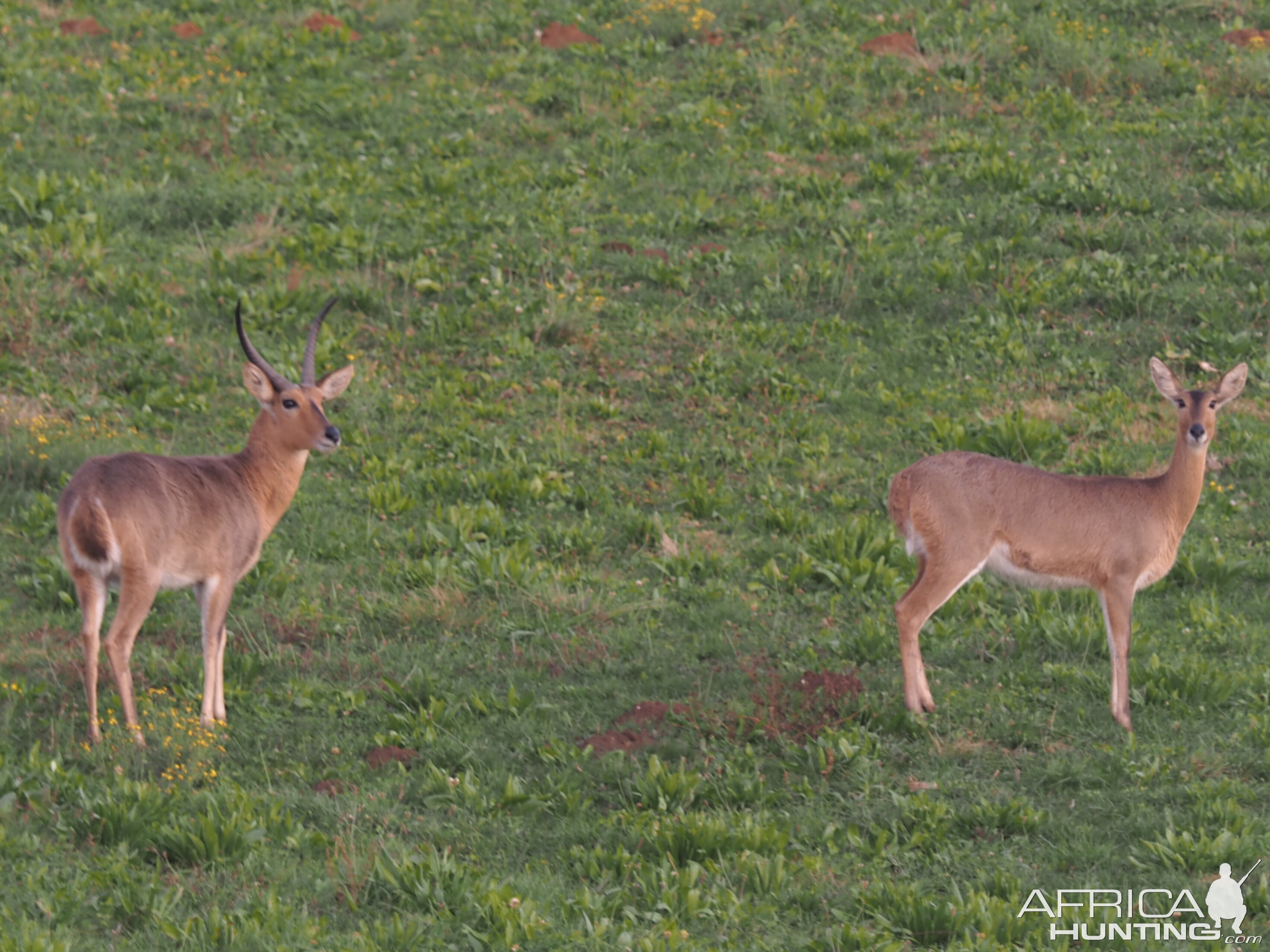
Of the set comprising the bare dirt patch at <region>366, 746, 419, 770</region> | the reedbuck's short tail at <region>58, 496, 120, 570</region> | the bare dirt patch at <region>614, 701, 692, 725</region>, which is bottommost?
A: the bare dirt patch at <region>614, 701, 692, 725</region>

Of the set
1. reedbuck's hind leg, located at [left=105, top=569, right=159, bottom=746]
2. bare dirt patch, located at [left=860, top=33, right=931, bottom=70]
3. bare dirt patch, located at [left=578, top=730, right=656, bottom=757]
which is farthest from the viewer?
bare dirt patch, located at [left=860, top=33, right=931, bottom=70]

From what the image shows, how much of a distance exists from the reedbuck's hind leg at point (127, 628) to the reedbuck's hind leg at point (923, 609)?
4.30 m

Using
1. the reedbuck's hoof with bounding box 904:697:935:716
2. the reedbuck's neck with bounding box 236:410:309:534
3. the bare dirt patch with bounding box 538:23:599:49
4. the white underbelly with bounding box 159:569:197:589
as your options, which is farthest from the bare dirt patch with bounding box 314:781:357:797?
the bare dirt patch with bounding box 538:23:599:49

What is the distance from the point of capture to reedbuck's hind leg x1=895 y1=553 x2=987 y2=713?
28.0 ft

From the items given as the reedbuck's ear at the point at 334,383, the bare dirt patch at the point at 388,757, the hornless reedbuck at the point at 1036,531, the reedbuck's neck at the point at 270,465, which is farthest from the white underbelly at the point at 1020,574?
the reedbuck's neck at the point at 270,465

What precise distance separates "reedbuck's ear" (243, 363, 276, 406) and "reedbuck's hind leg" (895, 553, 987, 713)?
4049 mm

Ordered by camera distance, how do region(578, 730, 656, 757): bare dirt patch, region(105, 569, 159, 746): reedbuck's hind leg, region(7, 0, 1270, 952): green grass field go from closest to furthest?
region(7, 0, 1270, 952): green grass field < region(105, 569, 159, 746): reedbuck's hind leg < region(578, 730, 656, 757): bare dirt patch

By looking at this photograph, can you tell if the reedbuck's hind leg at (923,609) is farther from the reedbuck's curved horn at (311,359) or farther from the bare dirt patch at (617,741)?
the reedbuck's curved horn at (311,359)

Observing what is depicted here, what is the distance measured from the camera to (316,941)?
6074mm

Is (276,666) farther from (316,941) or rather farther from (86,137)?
(86,137)

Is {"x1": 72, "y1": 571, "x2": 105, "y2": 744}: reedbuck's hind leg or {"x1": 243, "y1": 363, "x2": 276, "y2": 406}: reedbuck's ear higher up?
{"x1": 243, "y1": 363, "x2": 276, "y2": 406}: reedbuck's ear

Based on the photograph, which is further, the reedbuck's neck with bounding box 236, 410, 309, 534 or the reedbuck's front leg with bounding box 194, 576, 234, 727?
the reedbuck's neck with bounding box 236, 410, 309, 534

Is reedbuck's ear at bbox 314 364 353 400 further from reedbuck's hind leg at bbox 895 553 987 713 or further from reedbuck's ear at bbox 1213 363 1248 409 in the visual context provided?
reedbuck's ear at bbox 1213 363 1248 409

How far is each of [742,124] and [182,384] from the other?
828cm
